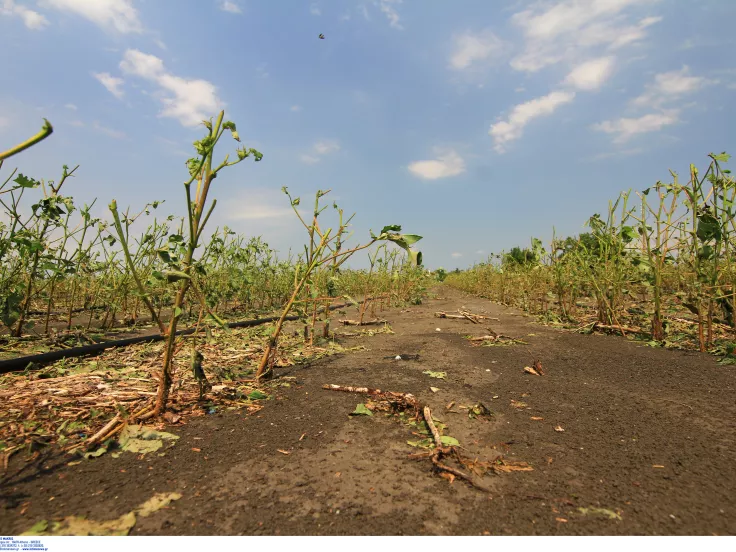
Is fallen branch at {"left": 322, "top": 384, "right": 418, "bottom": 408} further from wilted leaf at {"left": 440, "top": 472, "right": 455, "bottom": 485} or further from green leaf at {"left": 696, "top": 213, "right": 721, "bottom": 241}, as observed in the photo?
green leaf at {"left": 696, "top": 213, "right": 721, "bottom": 241}

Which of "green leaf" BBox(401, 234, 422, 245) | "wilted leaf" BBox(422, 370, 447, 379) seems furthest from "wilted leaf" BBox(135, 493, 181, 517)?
"wilted leaf" BBox(422, 370, 447, 379)

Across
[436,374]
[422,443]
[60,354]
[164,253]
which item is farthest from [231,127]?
[60,354]

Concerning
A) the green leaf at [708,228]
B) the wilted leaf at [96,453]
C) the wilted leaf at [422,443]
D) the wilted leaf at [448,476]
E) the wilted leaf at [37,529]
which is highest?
the green leaf at [708,228]

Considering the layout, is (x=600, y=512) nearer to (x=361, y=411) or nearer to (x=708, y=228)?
(x=361, y=411)

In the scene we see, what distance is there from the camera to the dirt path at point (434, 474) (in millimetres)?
1390

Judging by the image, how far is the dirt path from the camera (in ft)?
4.56

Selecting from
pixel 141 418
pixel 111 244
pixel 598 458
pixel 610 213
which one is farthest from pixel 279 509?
pixel 610 213

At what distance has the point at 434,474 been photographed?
1.69 meters

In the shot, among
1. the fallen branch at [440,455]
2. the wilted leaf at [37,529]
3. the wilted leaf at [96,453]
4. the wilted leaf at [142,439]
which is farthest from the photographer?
the wilted leaf at [142,439]

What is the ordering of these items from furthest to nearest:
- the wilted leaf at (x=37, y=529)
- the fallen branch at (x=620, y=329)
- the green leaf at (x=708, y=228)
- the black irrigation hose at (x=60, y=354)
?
the fallen branch at (x=620, y=329), the green leaf at (x=708, y=228), the black irrigation hose at (x=60, y=354), the wilted leaf at (x=37, y=529)

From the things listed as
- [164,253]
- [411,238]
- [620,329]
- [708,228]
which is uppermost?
[708,228]

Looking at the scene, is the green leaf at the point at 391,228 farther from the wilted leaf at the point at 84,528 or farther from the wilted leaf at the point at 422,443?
the wilted leaf at the point at 84,528

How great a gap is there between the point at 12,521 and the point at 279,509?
94 centimetres

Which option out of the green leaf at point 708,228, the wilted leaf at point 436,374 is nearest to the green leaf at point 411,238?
the wilted leaf at point 436,374
